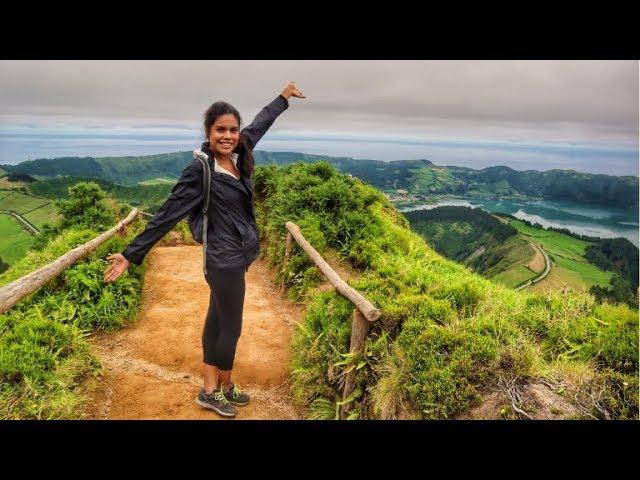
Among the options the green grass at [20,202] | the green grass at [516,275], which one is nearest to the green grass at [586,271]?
the green grass at [516,275]

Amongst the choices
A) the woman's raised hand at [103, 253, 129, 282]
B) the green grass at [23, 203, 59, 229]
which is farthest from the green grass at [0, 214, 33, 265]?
the woman's raised hand at [103, 253, 129, 282]

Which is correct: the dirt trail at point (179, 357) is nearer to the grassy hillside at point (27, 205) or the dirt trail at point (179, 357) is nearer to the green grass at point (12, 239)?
the green grass at point (12, 239)

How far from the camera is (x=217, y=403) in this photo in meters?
4.03

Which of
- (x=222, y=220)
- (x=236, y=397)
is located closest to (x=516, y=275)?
(x=236, y=397)

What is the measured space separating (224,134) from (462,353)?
8.90 ft

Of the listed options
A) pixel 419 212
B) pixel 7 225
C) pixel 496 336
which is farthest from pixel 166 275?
pixel 419 212

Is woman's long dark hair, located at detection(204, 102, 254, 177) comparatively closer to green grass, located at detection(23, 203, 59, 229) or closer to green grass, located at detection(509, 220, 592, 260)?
green grass, located at detection(23, 203, 59, 229)

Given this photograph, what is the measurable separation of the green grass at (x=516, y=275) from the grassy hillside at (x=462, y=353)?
219 ft

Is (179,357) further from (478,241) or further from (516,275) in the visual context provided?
(478,241)

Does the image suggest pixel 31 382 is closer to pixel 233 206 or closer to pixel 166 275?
pixel 233 206

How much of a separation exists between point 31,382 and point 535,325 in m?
5.17

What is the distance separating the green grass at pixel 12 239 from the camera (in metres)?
48.0

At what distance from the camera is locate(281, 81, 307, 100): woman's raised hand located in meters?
4.14

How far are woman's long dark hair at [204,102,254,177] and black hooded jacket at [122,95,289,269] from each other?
82mm
